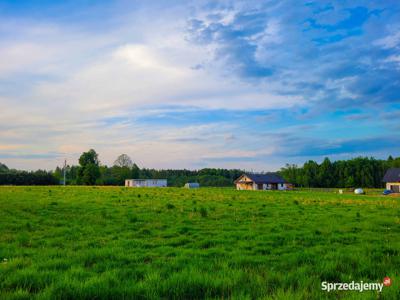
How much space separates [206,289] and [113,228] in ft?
25.3

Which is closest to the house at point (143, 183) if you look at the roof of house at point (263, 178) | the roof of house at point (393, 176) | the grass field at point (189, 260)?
the roof of house at point (263, 178)

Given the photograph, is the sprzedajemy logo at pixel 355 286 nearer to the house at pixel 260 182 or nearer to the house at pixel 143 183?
the house at pixel 143 183

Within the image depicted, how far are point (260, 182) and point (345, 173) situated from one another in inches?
1985

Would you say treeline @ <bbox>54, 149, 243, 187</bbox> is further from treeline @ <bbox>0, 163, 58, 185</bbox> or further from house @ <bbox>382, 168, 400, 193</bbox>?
house @ <bbox>382, 168, 400, 193</bbox>

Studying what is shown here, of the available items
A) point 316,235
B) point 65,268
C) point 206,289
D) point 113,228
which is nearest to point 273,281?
point 206,289

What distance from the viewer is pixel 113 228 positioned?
1263 cm

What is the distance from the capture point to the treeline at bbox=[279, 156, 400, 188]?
456 feet

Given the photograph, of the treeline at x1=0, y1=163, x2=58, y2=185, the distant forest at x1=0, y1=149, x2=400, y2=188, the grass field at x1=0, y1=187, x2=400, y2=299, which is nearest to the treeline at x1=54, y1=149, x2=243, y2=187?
the distant forest at x1=0, y1=149, x2=400, y2=188

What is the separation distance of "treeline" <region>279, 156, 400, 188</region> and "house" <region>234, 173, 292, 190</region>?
35533 mm

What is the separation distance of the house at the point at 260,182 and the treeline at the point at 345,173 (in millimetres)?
35533

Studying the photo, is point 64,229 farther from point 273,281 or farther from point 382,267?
point 382,267

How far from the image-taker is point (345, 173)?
142 m

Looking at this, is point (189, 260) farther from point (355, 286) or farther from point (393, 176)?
A: point (393, 176)

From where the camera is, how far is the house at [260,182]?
113m
